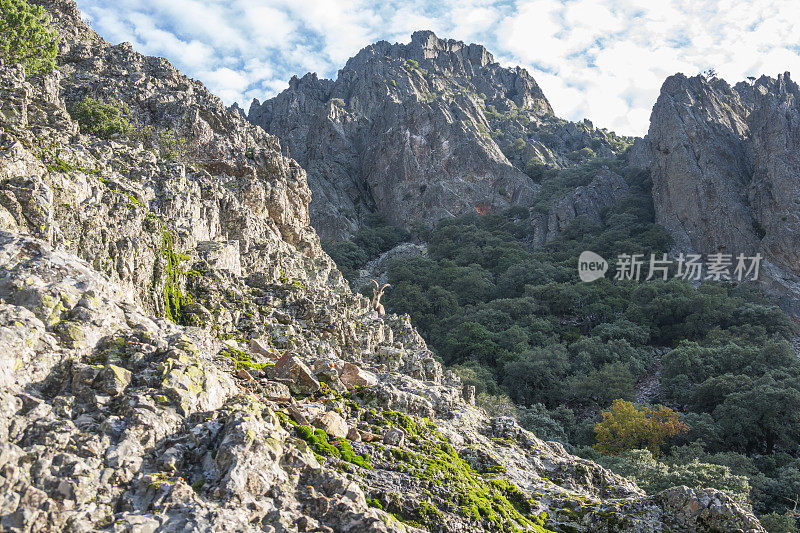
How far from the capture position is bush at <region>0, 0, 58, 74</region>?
28359mm

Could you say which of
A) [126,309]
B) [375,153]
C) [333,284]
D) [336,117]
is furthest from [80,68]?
[336,117]

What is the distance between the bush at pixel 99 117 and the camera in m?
28.6

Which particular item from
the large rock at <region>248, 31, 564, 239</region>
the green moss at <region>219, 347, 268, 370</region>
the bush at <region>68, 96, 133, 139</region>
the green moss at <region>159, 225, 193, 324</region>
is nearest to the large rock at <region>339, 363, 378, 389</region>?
the green moss at <region>219, 347, 268, 370</region>

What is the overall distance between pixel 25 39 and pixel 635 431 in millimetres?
43986

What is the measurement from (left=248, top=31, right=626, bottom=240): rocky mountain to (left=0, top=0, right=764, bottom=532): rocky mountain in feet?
247

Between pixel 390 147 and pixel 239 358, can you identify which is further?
pixel 390 147

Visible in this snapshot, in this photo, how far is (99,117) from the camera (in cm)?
2919

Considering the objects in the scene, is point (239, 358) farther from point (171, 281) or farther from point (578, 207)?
point (578, 207)

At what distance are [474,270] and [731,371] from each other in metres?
36.8

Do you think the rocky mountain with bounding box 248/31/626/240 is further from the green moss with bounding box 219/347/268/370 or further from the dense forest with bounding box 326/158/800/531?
the green moss with bounding box 219/347/268/370

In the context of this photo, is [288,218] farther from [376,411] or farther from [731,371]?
[731,371]

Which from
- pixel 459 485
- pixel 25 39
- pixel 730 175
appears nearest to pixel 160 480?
pixel 459 485

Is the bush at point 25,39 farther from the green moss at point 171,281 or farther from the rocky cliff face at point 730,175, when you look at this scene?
the rocky cliff face at point 730,175

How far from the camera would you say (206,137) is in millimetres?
34469
